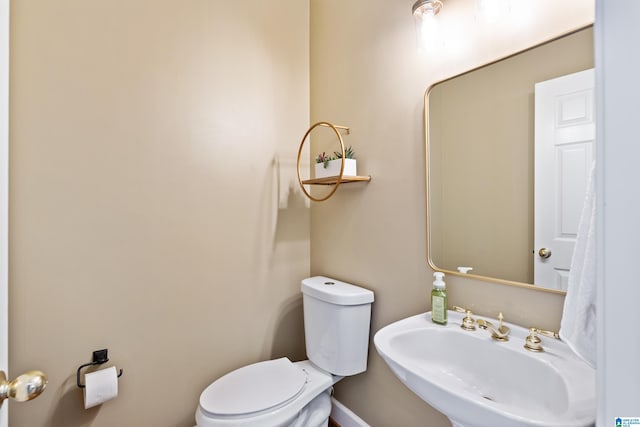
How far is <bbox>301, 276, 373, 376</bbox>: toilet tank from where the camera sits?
1385mm

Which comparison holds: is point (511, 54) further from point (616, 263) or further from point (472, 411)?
point (472, 411)

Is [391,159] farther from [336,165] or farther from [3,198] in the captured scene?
[3,198]

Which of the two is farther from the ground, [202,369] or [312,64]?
[312,64]

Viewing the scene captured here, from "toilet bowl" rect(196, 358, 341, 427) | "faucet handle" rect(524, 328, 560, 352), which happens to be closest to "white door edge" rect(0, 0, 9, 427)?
"toilet bowl" rect(196, 358, 341, 427)

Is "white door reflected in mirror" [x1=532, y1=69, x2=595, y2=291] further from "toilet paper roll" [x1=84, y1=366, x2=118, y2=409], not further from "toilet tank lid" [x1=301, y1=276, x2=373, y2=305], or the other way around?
"toilet paper roll" [x1=84, y1=366, x2=118, y2=409]

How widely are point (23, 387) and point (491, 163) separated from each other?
4.45ft

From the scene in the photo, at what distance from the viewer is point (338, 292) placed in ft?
4.61

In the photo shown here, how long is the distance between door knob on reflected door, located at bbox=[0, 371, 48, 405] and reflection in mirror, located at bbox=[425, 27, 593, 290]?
1.18 metres

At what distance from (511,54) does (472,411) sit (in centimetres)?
104

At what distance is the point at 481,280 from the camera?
1.04 meters

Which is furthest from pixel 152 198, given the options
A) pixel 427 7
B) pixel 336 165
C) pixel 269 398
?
pixel 427 7

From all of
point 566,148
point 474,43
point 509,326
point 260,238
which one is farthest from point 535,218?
point 260,238

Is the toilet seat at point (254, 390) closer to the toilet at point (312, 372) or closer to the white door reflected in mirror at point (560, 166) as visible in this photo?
the toilet at point (312, 372)

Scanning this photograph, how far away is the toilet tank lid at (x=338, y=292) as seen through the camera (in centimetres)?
137
